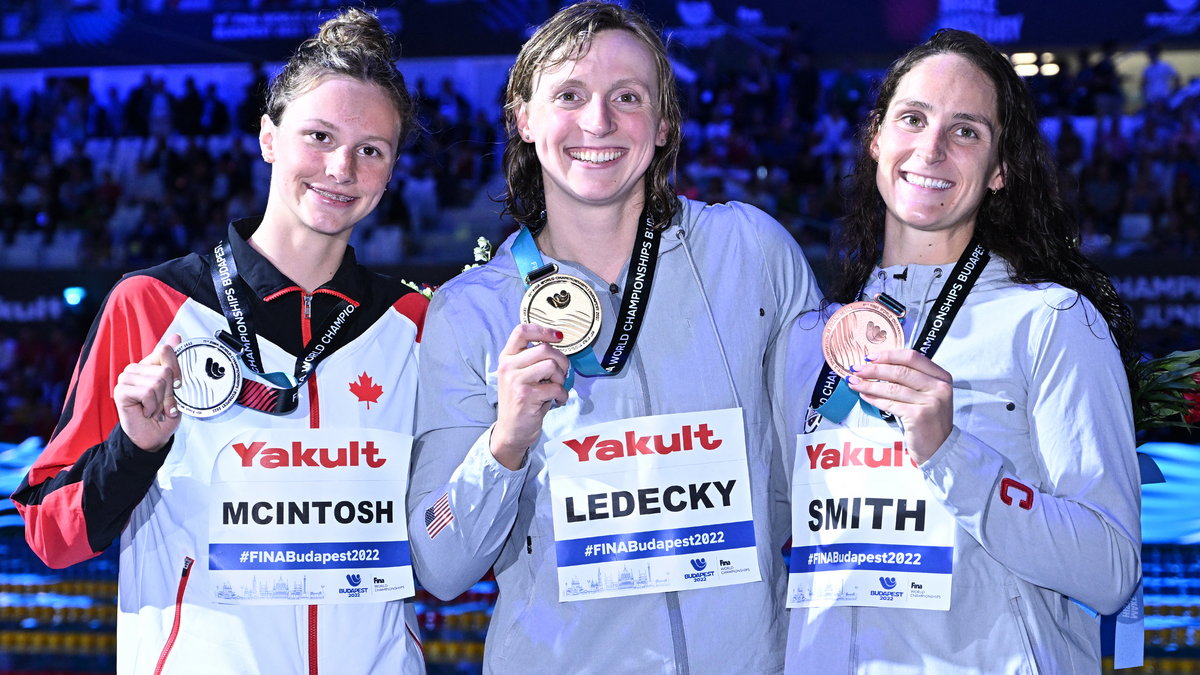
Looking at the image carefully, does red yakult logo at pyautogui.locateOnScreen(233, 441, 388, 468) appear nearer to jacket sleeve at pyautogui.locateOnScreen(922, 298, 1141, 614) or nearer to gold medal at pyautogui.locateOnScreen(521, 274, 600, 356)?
gold medal at pyautogui.locateOnScreen(521, 274, 600, 356)

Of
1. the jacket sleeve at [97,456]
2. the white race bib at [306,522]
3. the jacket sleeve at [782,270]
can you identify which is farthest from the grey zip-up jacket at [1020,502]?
the jacket sleeve at [97,456]

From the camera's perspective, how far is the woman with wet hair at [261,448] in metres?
2.26

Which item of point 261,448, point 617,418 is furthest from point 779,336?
point 261,448

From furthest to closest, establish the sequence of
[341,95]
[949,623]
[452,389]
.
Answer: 1. [341,95]
2. [452,389]
3. [949,623]

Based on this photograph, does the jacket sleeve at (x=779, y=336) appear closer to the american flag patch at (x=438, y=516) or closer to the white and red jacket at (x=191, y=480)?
the american flag patch at (x=438, y=516)

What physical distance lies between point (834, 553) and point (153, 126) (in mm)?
15798

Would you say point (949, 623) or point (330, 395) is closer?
point (949, 623)

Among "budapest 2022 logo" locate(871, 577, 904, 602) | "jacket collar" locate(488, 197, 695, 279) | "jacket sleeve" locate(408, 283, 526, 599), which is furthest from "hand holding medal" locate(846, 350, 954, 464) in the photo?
"jacket sleeve" locate(408, 283, 526, 599)

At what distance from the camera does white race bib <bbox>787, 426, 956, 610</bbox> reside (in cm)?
213

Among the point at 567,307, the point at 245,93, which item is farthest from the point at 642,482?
the point at 245,93

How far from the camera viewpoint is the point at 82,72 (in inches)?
661

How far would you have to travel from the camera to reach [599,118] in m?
2.27

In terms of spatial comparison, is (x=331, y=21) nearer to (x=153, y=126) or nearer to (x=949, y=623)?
(x=949, y=623)

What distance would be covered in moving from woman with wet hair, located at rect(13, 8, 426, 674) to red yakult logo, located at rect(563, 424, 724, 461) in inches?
16.8
